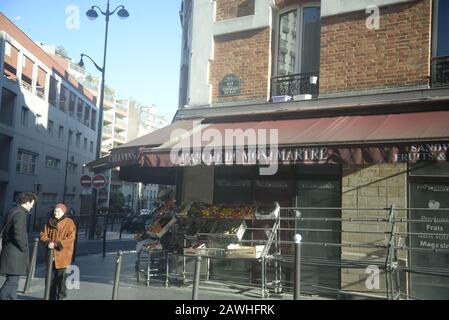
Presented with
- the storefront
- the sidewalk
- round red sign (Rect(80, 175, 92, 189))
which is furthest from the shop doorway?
round red sign (Rect(80, 175, 92, 189))

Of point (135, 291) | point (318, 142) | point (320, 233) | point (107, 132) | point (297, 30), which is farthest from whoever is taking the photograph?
point (107, 132)

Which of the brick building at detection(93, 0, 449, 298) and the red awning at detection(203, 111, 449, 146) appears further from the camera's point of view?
the brick building at detection(93, 0, 449, 298)

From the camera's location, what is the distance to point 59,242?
7254mm

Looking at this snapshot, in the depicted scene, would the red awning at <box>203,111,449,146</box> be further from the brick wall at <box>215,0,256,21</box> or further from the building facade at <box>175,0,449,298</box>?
the brick wall at <box>215,0,256,21</box>

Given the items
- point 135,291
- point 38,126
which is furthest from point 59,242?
point 38,126

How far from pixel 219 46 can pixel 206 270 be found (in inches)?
201

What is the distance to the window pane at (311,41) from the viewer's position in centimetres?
955

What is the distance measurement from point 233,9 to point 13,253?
7.06m

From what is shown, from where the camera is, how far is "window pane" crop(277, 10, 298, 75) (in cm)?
984

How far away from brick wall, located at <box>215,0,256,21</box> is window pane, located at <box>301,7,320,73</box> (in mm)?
1308

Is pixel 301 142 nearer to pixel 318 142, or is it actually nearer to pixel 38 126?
pixel 318 142

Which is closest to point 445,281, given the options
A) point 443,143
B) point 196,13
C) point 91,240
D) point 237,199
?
point 443,143

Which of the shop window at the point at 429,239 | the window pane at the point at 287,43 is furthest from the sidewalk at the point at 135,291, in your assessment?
the window pane at the point at 287,43
